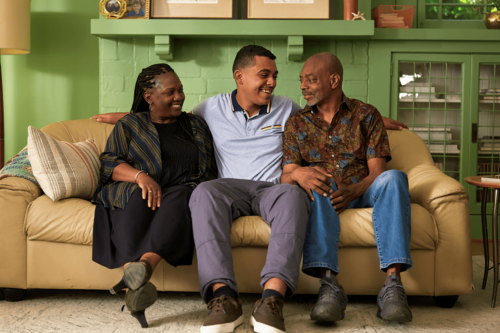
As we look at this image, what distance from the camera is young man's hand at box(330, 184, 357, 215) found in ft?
5.77

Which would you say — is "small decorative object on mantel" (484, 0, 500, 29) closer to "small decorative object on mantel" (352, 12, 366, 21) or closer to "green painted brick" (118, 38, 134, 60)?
"small decorative object on mantel" (352, 12, 366, 21)

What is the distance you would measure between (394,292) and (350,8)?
221 centimetres

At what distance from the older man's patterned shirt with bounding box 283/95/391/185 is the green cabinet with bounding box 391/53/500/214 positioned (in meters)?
1.40

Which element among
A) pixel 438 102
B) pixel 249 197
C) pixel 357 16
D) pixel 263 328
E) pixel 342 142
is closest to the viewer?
pixel 263 328

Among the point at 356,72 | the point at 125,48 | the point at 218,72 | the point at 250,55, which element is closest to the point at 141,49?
the point at 125,48

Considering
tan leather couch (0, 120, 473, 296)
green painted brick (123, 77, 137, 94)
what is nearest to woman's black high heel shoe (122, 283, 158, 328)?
tan leather couch (0, 120, 473, 296)

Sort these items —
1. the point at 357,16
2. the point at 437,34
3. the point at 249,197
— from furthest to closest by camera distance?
the point at 437,34 < the point at 357,16 < the point at 249,197

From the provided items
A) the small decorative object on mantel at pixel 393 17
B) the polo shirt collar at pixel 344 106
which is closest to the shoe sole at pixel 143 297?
the polo shirt collar at pixel 344 106

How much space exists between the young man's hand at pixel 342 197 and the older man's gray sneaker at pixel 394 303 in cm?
32

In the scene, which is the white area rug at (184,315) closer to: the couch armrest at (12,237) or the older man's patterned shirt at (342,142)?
the couch armrest at (12,237)

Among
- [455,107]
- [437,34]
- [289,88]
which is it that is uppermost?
[437,34]

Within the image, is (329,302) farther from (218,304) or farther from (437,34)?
(437,34)

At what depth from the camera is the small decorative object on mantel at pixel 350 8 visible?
3.12 m

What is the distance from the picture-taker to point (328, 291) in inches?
63.2
